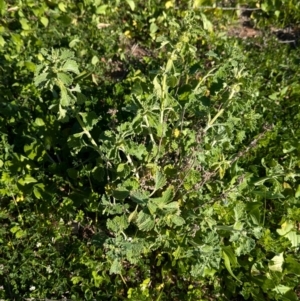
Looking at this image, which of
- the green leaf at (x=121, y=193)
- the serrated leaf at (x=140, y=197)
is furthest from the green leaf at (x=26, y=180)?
the serrated leaf at (x=140, y=197)

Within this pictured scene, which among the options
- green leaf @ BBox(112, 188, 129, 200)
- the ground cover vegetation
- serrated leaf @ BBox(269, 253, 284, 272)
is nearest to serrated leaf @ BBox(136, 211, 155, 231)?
the ground cover vegetation

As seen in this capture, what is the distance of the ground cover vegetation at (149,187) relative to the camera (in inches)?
113

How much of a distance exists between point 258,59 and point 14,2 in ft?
7.75

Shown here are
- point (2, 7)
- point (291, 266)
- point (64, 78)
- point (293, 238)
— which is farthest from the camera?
point (2, 7)

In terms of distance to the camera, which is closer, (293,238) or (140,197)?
(140,197)

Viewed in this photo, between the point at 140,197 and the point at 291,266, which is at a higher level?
the point at 140,197

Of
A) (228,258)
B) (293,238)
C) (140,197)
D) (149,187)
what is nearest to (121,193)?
(140,197)

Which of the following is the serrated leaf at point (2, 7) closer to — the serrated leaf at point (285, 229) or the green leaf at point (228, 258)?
the green leaf at point (228, 258)

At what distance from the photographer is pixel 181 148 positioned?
3156 millimetres

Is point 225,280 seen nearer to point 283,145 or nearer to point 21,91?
point 283,145

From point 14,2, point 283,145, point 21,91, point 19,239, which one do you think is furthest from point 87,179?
point 14,2

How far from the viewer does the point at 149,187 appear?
317 cm

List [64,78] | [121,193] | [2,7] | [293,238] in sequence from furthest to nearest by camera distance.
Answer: [2,7]
[293,238]
[121,193]
[64,78]

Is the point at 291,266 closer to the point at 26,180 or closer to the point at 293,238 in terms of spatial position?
the point at 293,238
